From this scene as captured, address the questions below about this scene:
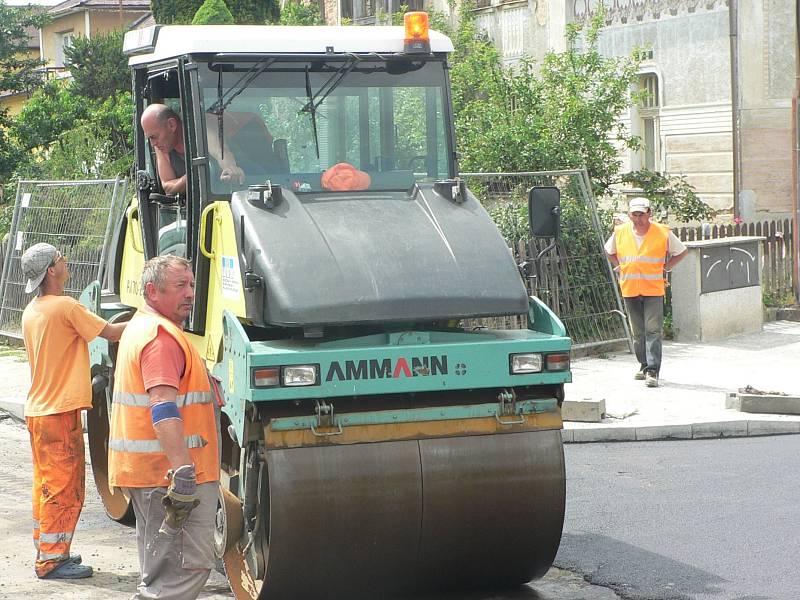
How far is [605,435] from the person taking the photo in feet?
34.8

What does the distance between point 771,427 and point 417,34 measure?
5.37 metres

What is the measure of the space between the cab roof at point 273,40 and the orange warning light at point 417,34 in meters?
0.06

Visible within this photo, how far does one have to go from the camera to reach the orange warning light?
6.99m

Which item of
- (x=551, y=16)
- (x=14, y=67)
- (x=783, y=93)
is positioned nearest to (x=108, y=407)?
(x=783, y=93)

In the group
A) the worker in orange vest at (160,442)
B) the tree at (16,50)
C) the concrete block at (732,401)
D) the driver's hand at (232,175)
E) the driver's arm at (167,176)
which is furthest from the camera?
the tree at (16,50)

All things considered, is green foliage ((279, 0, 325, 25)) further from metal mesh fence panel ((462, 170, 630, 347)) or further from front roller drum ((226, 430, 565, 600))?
front roller drum ((226, 430, 565, 600))

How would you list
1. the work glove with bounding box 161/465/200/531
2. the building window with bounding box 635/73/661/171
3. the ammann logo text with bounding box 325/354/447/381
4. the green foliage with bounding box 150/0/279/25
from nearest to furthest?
the work glove with bounding box 161/465/200/531 → the ammann logo text with bounding box 325/354/447/381 → the green foliage with bounding box 150/0/279/25 → the building window with bounding box 635/73/661/171

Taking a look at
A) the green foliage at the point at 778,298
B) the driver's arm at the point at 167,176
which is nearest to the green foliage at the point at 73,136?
the green foliage at the point at 778,298

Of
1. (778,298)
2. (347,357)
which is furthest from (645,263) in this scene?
(347,357)

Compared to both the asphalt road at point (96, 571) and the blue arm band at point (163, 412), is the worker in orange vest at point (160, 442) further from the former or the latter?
the asphalt road at point (96, 571)

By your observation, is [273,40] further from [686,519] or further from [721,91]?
[721,91]

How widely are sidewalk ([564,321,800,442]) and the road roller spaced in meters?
4.23

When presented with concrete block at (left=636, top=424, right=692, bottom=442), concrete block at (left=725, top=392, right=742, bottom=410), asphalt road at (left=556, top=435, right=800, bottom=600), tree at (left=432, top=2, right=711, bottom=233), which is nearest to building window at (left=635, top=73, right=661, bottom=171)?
tree at (left=432, top=2, right=711, bottom=233)

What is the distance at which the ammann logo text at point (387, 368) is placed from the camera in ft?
19.3
